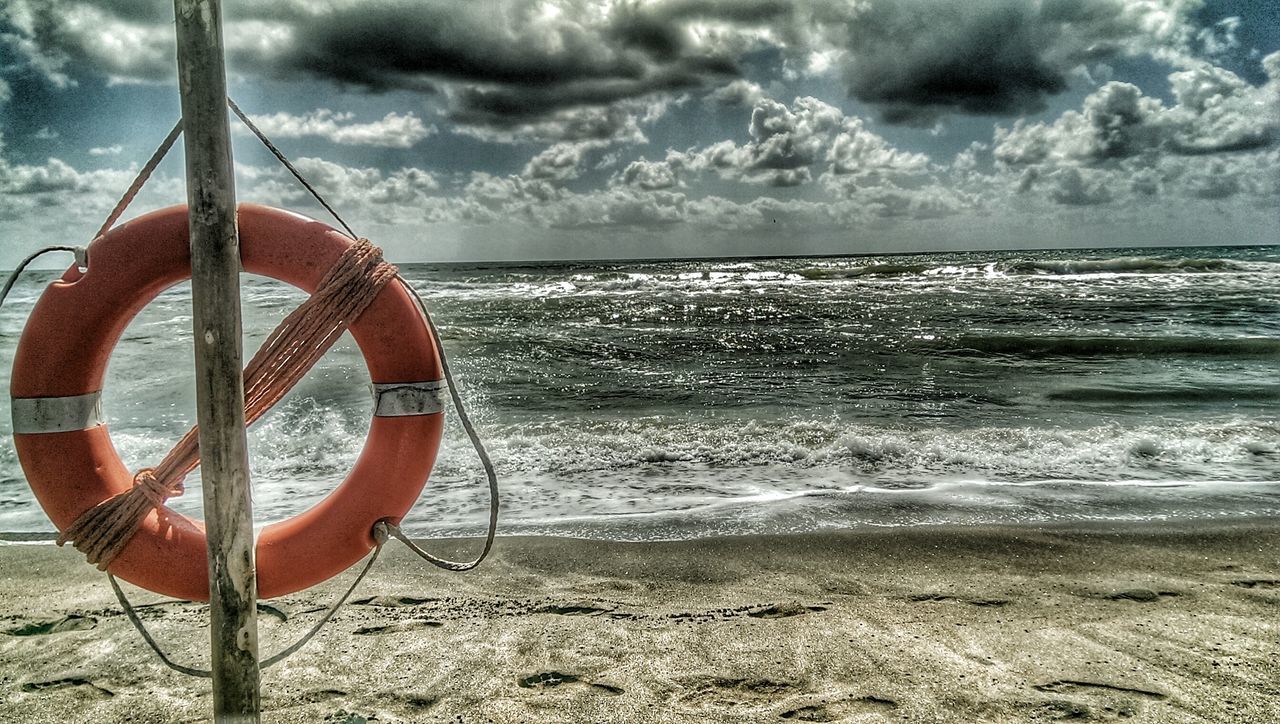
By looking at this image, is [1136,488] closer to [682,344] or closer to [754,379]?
[754,379]

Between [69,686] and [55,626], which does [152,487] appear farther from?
[55,626]

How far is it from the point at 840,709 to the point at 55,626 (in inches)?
125

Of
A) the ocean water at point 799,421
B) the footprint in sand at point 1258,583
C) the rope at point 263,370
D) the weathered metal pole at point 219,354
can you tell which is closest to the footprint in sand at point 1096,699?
the footprint in sand at point 1258,583

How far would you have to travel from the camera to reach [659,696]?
256 cm

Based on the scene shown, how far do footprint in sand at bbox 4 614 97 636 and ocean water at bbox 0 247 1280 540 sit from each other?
1.57 meters

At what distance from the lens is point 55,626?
3.04 meters

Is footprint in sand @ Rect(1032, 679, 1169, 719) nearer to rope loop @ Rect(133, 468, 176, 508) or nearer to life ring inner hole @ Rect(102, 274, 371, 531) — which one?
rope loop @ Rect(133, 468, 176, 508)

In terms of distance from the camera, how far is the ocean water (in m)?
4.54

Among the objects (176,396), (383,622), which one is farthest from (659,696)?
(176,396)

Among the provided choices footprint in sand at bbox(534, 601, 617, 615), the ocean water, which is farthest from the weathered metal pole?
the ocean water

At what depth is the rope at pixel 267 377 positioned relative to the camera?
215cm

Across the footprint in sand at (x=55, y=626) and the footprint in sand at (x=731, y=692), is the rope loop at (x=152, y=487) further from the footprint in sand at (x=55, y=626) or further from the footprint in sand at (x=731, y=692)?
the footprint in sand at (x=731, y=692)

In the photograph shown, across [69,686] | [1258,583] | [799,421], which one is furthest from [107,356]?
[799,421]

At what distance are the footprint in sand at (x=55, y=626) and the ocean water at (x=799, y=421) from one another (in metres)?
1.57
